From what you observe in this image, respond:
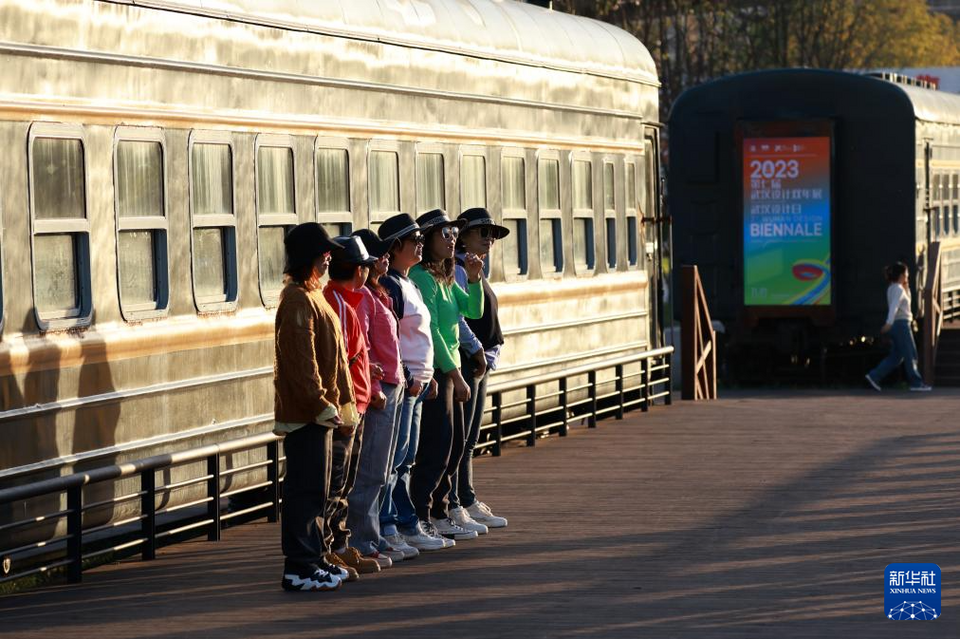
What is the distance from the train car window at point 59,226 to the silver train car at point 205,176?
0.01m

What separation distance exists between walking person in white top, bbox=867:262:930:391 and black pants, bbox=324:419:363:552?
51.6ft

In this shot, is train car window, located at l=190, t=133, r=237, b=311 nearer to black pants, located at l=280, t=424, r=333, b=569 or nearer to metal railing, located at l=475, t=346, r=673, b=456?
black pants, located at l=280, t=424, r=333, b=569

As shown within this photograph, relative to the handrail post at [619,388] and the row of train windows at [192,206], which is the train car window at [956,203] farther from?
the row of train windows at [192,206]

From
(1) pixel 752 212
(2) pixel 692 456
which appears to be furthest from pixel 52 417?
(1) pixel 752 212

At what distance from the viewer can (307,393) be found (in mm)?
9844

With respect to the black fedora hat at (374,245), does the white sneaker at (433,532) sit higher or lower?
lower

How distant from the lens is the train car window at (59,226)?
10.6 meters

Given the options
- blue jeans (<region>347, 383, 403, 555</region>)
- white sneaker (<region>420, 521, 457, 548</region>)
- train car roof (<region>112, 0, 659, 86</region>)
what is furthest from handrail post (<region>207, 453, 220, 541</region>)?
train car roof (<region>112, 0, 659, 86</region>)

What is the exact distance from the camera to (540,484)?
14781mm

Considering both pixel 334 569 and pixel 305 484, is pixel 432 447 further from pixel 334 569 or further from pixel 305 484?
pixel 305 484

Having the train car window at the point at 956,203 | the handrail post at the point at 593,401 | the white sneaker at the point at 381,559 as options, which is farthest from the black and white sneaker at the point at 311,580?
the train car window at the point at 956,203

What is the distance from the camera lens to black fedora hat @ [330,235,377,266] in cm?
1021

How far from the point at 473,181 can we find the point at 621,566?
6.39 meters

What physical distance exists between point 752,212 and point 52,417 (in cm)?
1683
